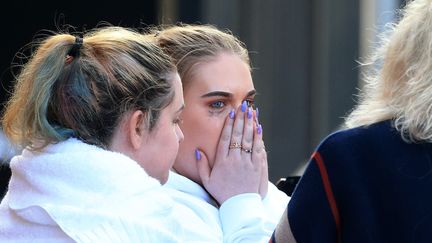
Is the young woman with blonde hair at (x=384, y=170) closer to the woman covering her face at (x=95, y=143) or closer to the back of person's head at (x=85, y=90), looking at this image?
the woman covering her face at (x=95, y=143)

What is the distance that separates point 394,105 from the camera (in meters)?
1.95

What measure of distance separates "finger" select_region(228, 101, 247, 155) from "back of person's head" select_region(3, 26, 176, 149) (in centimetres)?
27

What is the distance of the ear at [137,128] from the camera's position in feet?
7.35

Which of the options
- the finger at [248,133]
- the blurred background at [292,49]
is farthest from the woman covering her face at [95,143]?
the blurred background at [292,49]

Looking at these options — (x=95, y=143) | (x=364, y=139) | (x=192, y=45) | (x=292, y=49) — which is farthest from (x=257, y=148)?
(x=292, y=49)

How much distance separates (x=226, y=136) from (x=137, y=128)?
339mm

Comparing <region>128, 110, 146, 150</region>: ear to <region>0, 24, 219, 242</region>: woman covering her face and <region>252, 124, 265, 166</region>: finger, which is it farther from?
<region>252, 124, 265, 166</region>: finger

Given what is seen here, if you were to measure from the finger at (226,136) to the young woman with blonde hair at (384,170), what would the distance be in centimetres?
57

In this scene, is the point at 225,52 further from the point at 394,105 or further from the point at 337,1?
the point at 337,1

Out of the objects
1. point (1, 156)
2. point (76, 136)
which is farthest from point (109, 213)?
point (1, 156)

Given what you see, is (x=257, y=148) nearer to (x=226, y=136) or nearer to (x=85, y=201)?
(x=226, y=136)

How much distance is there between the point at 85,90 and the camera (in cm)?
221

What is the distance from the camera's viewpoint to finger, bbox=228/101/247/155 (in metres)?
2.52

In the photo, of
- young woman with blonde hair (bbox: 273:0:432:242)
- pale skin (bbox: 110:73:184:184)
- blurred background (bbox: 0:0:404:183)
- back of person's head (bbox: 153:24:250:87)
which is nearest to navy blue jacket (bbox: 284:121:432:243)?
young woman with blonde hair (bbox: 273:0:432:242)
